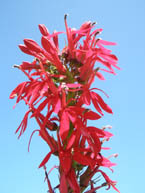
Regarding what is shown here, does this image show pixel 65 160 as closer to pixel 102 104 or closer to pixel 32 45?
pixel 102 104

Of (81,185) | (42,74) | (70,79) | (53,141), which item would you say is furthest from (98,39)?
(81,185)

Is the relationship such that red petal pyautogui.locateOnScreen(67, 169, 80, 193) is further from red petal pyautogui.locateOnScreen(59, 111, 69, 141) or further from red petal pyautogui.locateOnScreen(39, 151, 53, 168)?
red petal pyautogui.locateOnScreen(59, 111, 69, 141)

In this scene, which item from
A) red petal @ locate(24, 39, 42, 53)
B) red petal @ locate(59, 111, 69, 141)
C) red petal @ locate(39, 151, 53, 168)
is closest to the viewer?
red petal @ locate(59, 111, 69, 141)

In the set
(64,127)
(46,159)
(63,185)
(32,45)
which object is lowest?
(63,185)

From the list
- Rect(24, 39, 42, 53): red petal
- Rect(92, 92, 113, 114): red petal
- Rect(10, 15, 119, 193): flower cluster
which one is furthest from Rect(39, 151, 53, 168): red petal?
Rect(24, 39, 42, 53): red petal

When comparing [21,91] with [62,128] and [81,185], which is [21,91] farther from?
[81,185]

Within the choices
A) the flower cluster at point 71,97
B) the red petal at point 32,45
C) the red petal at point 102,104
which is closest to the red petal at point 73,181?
the flower cluster at point 71,97

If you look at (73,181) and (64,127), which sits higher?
(64,127)

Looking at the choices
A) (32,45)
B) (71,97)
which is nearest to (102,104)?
(71,97)
